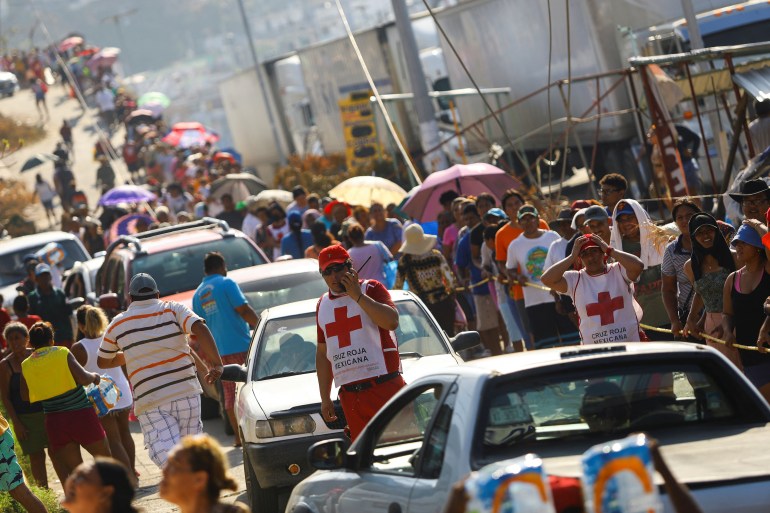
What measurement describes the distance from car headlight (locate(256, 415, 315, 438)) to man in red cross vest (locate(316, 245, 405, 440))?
0.80m

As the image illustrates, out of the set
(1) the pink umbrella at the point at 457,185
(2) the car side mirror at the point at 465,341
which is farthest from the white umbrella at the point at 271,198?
(2) the car side mirror at the point at 465,341

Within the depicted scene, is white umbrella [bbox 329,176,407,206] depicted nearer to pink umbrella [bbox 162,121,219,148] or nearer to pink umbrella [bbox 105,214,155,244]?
pink umbrella [bbox 105,214,155,244]

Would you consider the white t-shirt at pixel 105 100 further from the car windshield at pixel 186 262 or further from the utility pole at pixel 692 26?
the car windshield at pixel 186 262

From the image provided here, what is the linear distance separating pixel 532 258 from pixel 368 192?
273 inches

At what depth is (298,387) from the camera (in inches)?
401

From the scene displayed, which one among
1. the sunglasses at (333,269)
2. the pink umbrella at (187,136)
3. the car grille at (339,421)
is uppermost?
the sunglasses at (333,269)

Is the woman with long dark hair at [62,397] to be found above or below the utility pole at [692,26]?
below

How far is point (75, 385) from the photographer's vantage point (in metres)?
11.1

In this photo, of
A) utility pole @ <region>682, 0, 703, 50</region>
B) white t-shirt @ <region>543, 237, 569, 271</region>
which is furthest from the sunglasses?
utility pole @ <region>682, 0, 703, 50</region>

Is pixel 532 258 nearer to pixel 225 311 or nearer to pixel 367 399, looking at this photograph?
pixel 225 311

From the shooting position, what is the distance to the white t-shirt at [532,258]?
40.8ft

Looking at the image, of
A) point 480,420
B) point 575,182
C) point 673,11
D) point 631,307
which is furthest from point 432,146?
point 480,420

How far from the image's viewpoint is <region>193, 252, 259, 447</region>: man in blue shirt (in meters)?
12.6

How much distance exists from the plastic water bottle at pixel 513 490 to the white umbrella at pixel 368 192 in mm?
15482
